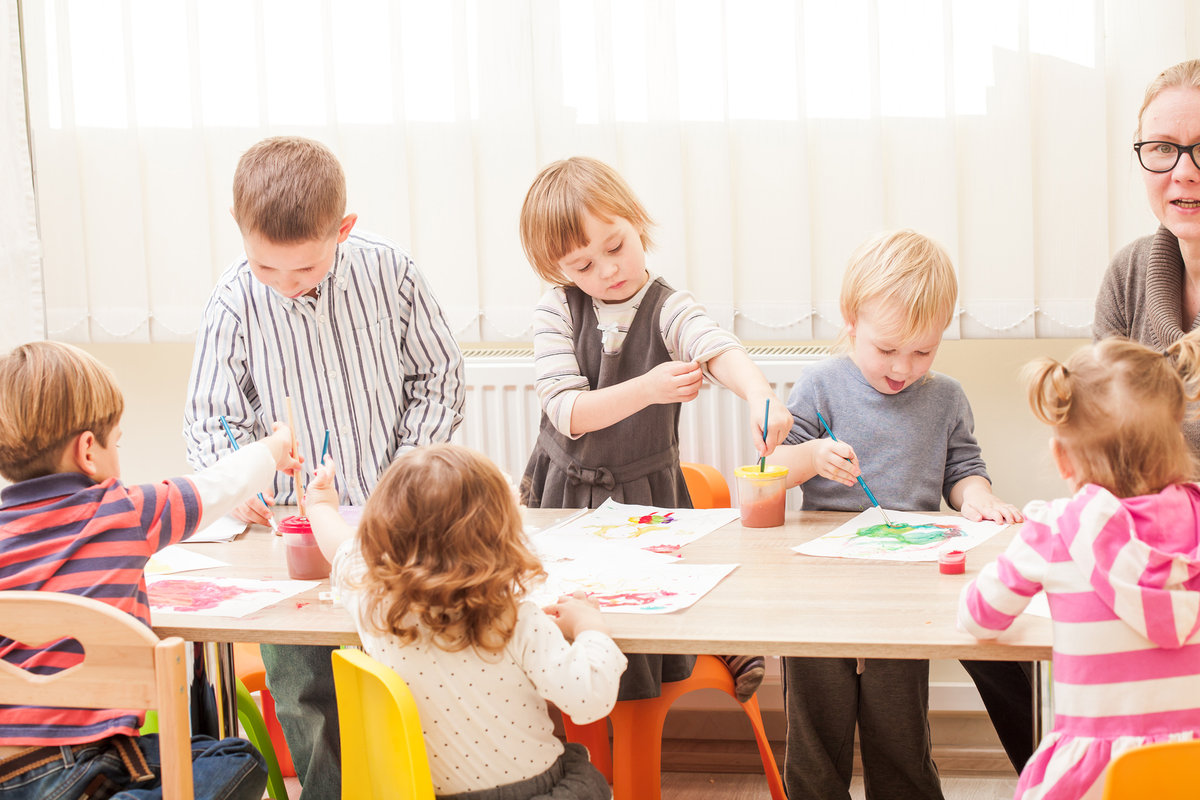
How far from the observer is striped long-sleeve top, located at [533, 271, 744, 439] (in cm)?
197

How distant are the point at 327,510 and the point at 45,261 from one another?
1656mm

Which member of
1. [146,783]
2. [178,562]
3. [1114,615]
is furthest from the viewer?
[178,562]

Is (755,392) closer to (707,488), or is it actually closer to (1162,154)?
(707,488)

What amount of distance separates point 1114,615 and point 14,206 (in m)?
2.62

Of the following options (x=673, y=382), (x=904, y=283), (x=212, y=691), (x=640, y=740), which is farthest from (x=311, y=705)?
(x=904, y=283)

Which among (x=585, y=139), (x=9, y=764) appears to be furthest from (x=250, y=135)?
(x=9, y=764)

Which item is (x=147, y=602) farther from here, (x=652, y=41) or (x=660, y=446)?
(x=652, y=41)

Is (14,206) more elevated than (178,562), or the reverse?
→ (14,206)

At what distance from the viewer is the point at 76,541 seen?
1.40m

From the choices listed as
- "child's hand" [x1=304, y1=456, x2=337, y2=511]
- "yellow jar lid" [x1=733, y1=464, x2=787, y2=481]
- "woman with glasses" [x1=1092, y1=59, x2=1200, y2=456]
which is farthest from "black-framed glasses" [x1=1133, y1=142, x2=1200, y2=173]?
"child's hand" [x1=304, y1=456, x2=337, y2=511]

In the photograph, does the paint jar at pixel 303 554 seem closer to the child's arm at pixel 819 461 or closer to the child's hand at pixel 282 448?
the child's hand at pixel 282 448

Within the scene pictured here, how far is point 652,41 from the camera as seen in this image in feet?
8.25

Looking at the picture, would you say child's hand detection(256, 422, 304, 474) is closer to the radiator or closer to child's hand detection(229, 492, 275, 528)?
child's hand detection(229, 492, 275, 528)

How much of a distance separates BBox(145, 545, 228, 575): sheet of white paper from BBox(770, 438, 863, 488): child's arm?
0.94 metres
